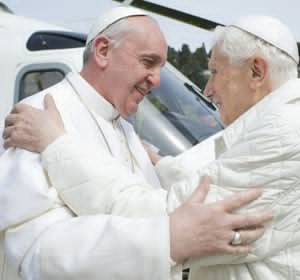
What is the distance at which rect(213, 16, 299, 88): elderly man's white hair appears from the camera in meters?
1.95

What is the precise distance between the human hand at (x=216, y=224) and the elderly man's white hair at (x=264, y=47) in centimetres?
48

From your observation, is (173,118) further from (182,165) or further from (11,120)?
(11,120)

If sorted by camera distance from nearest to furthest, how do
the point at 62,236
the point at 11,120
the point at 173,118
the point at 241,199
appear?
the point at 241,199, the point at 62,236, the point at 11,120, the point at 173,118

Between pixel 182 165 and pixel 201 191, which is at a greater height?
pixel 201 191

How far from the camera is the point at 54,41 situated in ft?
16.1

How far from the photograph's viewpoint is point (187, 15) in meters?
6.75

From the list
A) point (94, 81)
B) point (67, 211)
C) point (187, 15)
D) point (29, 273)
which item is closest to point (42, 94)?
point (94, 81)

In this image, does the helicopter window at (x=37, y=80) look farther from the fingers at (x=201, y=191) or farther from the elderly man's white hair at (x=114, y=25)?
the fingers at (x=201, y=191)

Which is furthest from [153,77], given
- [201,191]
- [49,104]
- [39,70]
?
[39,70]

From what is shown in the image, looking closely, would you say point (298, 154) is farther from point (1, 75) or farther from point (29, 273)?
point (1, 75)

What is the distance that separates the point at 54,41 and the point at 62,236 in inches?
132

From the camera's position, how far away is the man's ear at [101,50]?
95.7 inches

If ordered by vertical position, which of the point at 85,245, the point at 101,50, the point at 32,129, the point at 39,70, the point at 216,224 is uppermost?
the point at 101,50

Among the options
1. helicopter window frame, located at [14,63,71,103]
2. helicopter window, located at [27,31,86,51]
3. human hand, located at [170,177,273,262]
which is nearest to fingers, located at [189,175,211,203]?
human hand, located at [170,177,273,262]
